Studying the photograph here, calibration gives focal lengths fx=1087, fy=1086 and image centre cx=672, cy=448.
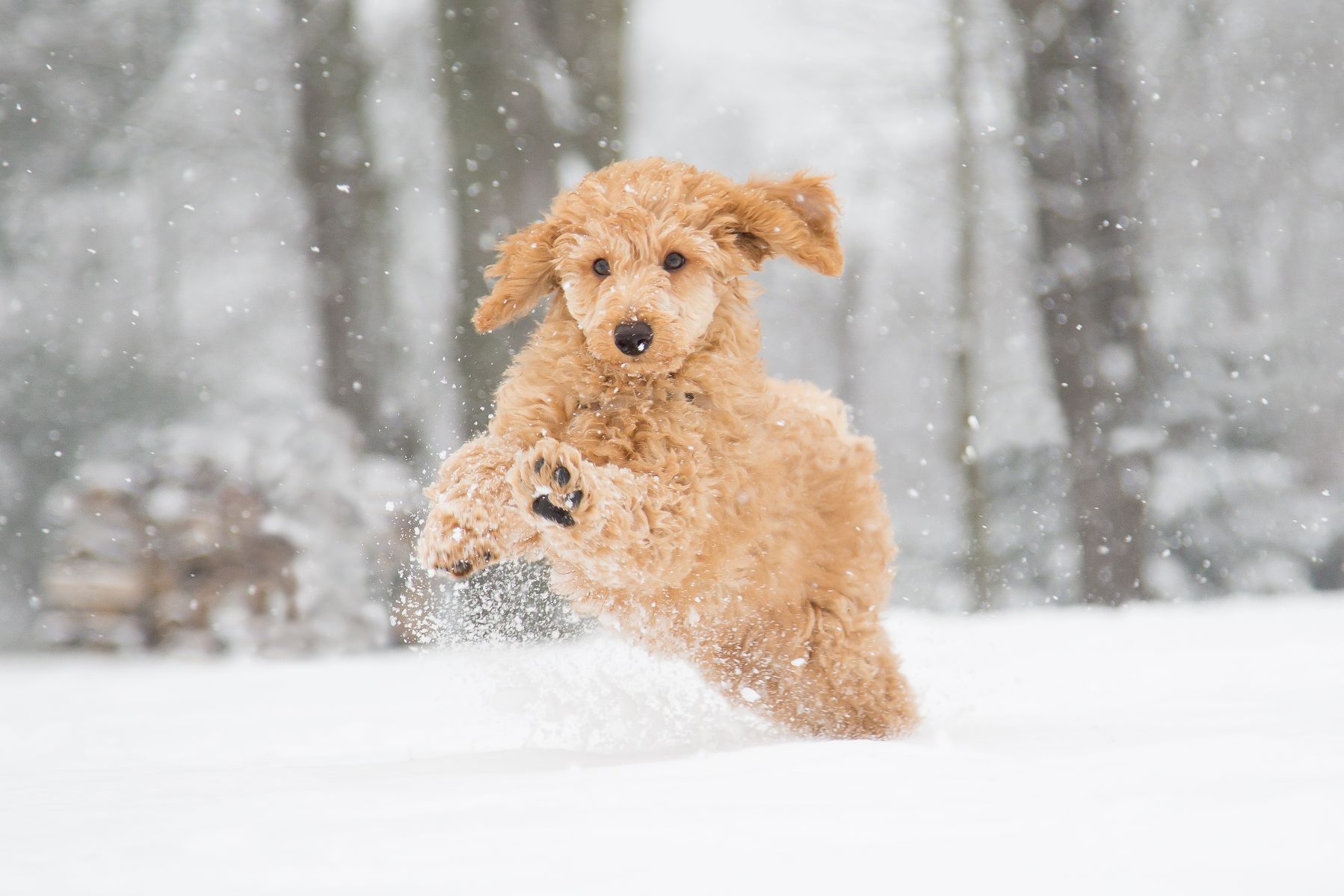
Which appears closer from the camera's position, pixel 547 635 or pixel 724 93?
pixel 547 635

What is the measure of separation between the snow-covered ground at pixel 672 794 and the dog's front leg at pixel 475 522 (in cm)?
54

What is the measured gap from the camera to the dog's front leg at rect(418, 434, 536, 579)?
2807 millimetres

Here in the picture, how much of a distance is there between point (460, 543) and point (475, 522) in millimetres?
65

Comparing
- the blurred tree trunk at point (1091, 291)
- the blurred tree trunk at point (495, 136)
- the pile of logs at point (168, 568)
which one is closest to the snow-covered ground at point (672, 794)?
the pile of logs at point (168, 568)

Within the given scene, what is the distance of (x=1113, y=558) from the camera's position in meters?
8.89

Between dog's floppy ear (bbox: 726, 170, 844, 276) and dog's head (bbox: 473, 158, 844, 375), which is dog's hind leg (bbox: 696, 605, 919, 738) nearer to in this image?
dog's head (bbox: 473, 158, 844, 375)

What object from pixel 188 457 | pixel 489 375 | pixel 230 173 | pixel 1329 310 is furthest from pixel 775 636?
pixel 1329 310

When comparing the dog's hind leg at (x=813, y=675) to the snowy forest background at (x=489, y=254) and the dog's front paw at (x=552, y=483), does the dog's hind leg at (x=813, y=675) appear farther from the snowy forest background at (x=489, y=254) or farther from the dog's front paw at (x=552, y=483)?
the snowy forest background at (x=489, y=254)

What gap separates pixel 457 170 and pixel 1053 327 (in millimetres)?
5099

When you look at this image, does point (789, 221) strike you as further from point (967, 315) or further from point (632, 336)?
point (967, 315)

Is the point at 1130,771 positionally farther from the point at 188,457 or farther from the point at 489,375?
the point at 188,457

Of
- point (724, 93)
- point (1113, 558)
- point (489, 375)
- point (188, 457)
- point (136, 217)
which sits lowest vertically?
point (1113, 558)

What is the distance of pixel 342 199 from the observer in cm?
820

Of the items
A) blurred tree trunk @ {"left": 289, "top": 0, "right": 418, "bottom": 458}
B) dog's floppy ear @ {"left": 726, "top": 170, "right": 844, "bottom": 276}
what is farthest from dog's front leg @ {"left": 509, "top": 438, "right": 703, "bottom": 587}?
blurred tree trunk @ {"left": 289, "top": 0, "right": 418, "bottom": 458}
